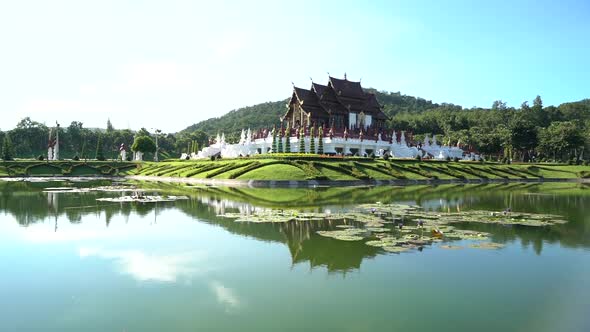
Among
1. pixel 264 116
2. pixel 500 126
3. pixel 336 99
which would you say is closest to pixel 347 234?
pixel 336 99

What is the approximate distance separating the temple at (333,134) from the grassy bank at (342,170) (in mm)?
6477

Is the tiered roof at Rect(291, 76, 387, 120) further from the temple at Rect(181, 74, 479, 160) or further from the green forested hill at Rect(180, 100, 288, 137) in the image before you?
the green forested hill at Rect(180, 100, 288, 137)

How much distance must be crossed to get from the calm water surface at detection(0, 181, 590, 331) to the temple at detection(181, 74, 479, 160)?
124 ft

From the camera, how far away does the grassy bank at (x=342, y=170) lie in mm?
42438

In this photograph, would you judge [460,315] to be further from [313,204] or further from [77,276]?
[313,204]

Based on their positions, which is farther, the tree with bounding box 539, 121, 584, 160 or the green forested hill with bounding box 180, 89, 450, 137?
the green forested hill with bounding box 180, 89, 450, 137

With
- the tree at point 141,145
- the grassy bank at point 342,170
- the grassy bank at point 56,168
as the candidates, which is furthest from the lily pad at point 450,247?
the tree at point 141,145

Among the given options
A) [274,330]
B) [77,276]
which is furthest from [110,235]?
[274,330]

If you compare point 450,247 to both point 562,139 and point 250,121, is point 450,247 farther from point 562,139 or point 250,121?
point 250,121

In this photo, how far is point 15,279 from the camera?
10516 mm

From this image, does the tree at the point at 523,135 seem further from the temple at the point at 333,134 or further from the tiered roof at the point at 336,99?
the tiered roof at the point at 336,99

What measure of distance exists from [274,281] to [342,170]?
34.7 meters

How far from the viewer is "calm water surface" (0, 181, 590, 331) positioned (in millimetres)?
7992

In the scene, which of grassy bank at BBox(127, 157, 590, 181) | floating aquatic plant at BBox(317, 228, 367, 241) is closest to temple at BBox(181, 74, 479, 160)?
grassy bank at BBox(127, 157, 590, 181)
